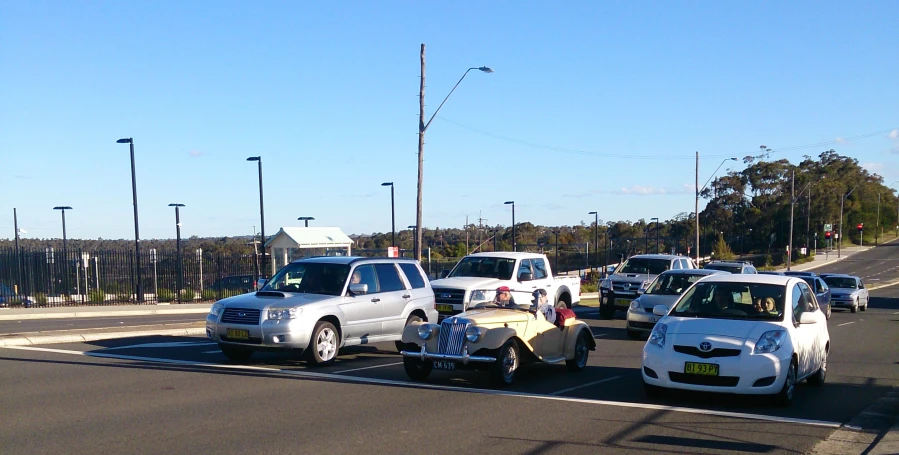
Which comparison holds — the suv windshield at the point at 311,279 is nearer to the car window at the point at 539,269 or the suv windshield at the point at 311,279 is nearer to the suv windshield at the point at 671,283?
the car window at the point at 539,269

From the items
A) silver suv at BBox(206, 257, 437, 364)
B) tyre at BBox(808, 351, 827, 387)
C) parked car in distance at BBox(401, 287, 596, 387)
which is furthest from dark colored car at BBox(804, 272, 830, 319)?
parked car in distance at BBox(401, 287, 596, 387)

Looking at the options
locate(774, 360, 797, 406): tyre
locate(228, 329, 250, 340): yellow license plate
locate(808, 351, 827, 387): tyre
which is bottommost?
locate(808, 351, 827, 387): tyre

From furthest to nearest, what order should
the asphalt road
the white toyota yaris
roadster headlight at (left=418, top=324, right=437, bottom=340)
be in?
roadster headlight at (left=418, top=324, right=437, bottom=340), the white toyota yaris, the asphalt road

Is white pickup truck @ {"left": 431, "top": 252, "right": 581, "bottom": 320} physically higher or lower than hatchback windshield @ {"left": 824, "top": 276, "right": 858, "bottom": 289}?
higher

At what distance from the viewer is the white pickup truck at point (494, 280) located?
1797 centimetres

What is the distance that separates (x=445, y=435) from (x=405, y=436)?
0.40 m

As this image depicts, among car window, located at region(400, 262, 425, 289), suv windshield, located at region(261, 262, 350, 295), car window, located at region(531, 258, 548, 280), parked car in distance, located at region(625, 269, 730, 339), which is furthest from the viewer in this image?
car window, located at region(531, 258, 548, 280)

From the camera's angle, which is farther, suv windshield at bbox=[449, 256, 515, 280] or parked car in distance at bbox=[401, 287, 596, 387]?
suv windshield at bbox=[449, 256, 515, 280]

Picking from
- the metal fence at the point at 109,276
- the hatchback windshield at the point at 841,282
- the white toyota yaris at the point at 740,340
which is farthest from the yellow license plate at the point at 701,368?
the hatchback windshield at the point at 841,282

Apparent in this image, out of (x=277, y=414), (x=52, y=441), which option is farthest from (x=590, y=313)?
(x=52, y=441)

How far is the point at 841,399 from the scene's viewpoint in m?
10.9

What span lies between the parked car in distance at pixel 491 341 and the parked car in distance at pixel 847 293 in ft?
85.9

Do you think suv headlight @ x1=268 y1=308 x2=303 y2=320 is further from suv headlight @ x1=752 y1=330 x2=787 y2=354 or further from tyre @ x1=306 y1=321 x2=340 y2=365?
suv headlight @ x1=752 y1=330 x2=787 y2=354

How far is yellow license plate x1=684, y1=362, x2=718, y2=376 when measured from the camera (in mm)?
9883
